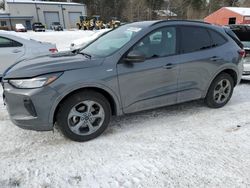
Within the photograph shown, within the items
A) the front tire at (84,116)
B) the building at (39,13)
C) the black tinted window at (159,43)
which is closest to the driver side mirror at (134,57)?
the black tinted window at (159,43)

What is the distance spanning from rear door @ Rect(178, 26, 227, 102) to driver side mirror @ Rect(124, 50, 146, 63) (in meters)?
0.83

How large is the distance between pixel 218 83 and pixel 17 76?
3493 mm

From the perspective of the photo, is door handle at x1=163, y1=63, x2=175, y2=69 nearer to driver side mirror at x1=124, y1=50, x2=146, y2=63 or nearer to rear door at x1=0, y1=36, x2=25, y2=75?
driver side mirror at x1=124, y1=50, x2=146, y2=63

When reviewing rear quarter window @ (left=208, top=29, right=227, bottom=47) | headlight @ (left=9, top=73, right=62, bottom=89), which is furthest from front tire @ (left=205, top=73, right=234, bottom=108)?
headlight @ (left=9, top=73, right=62, bottom=89)

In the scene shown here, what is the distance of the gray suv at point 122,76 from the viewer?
10.7 feet

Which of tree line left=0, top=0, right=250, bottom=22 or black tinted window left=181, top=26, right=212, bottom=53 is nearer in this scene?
black tinted window left=181, top=26, right=212, bottom=53

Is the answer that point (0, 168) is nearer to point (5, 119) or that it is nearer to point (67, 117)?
point (67, 117)

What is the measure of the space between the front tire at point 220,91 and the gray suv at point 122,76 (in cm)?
2

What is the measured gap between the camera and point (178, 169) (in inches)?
117

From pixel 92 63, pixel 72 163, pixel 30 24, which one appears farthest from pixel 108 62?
pixel 30 24

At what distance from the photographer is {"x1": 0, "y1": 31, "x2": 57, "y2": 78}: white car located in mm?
6552

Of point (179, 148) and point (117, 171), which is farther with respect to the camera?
point (179, 148)

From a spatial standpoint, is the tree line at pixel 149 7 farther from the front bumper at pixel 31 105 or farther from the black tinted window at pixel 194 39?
the front bumper at pixel 31 105

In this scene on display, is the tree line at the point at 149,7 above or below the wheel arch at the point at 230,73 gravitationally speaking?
above
